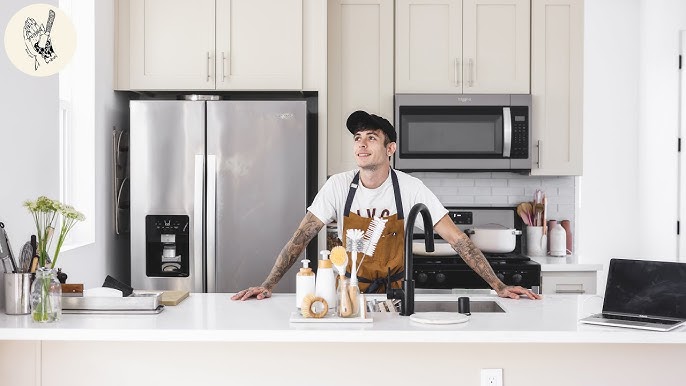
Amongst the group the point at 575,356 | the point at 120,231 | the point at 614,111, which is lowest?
the point at 575,356

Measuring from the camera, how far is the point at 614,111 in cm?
613

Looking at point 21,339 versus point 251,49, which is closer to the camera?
point 21,339

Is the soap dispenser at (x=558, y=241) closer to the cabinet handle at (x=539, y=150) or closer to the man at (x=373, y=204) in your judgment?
the cabinet handle at (x=539, y=150)

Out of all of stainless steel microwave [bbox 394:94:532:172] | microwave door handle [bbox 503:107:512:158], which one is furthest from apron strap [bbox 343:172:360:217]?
microwave door handle [bbox 503:107:512:158]

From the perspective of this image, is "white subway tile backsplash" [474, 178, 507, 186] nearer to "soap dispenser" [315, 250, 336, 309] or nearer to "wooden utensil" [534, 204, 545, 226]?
"wooden utensil" [534, 204, 545, 226]

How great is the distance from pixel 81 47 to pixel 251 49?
0.93 m

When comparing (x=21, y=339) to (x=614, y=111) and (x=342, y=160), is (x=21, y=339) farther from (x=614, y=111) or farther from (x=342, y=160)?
(x=614, y=111)

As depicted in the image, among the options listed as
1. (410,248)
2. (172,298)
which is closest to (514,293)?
(410,248)

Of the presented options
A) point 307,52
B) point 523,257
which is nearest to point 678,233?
point 523,257

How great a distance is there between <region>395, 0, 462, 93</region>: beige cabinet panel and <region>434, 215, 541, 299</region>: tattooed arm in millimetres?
1607

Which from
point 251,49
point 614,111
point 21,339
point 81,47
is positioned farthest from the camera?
point 614,111

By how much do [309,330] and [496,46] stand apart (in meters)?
2.87

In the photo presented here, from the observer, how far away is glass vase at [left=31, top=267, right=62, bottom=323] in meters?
2.35

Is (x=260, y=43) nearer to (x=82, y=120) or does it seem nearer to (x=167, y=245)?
(x=82, y=120)
